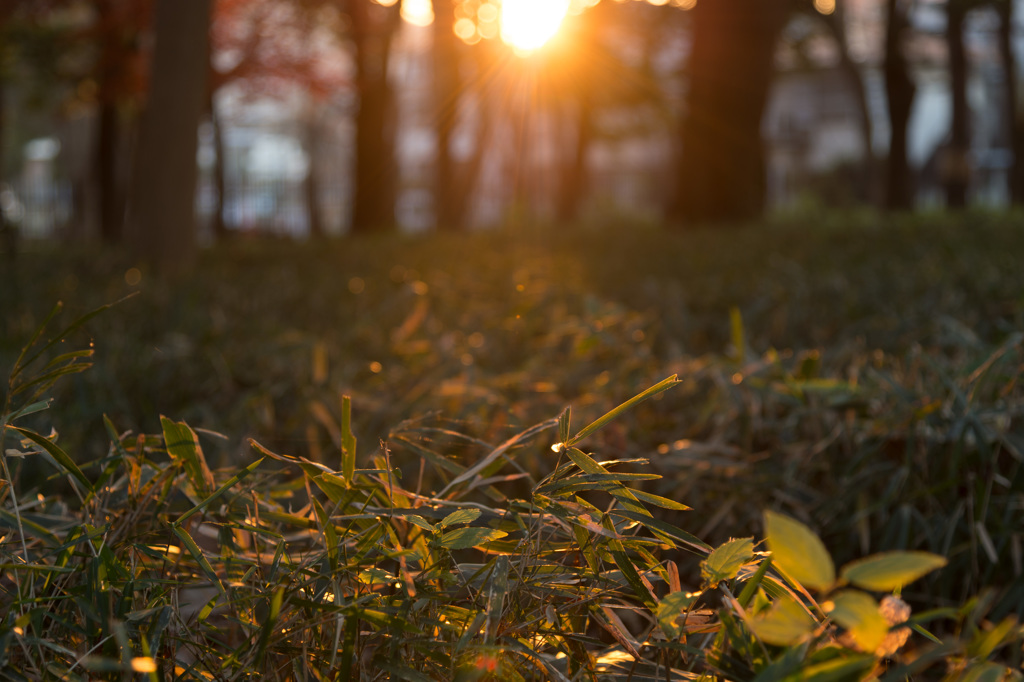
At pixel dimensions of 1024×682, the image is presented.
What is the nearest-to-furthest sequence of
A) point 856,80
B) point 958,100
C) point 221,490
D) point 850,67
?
point 221,490
point 958,100
point 850,67
point 856,80

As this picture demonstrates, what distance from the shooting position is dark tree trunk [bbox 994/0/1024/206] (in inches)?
788

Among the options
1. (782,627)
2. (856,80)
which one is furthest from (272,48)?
(782,627)

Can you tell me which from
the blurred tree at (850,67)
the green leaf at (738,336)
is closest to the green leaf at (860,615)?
the green leaf at (738,336)

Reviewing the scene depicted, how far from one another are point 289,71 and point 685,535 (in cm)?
2146

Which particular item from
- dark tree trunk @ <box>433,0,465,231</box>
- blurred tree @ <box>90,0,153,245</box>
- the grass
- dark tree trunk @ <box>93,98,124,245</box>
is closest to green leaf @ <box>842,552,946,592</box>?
the grass

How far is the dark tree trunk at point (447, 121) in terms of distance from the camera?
17391mm

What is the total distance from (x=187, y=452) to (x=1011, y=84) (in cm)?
2638

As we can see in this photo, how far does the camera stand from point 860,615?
0.47 m

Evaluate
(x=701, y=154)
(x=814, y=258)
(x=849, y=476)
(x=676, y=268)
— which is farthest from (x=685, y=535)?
(x=701, y=154)

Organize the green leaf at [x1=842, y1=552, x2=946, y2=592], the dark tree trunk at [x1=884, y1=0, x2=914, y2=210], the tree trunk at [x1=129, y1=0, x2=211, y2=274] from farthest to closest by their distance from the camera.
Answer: the dark tree trunk at [x1=884, y1=0, x2=914, y2=210], the tree trunk at [x1=129, y1=0, x2=211, y2=274], the green leaf at [x1=842, y1=552, x2=946, y2=592]

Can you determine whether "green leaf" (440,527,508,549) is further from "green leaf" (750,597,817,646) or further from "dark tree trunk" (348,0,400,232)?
"dark tree trunk" (348,0,400,232)

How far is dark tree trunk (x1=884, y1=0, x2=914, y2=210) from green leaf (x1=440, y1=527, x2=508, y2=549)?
59.7 feet

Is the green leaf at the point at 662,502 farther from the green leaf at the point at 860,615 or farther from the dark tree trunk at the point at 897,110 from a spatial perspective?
the dark tree trunk at the point at 897,110

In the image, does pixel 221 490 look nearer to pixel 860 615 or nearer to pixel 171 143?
pixel 860 615
